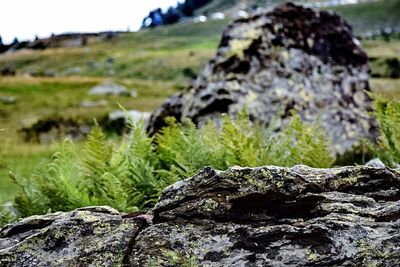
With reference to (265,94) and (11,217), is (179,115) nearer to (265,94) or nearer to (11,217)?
(265,94)

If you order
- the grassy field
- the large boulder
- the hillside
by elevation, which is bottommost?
the hillside

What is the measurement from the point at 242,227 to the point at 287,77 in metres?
6.95

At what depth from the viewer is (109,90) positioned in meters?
44.8

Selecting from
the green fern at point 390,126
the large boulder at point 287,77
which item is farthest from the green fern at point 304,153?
the large boulder at point 287,77

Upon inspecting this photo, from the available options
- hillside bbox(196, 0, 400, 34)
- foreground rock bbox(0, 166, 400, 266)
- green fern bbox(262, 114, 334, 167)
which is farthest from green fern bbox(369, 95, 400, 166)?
hillside bbox(196, 0, 400, 34)

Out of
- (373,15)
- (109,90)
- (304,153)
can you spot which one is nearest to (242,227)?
(304,153)

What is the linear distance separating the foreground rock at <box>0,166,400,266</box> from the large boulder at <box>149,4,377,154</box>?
200 inches

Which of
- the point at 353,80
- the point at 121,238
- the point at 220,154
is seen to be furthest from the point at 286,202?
the point at 353,80

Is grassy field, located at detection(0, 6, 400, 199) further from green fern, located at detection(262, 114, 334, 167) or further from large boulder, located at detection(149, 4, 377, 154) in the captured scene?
large boulder, located at detection(149, 4, 377, 154)

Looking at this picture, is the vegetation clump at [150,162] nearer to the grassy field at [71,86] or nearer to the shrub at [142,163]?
Result: the shrub at [142,163]

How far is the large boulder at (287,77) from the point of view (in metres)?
9.65

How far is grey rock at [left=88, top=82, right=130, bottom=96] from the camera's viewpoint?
44.0 m

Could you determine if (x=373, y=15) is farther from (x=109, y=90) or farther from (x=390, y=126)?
(x=390, y=126)

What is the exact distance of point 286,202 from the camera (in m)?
3.89
